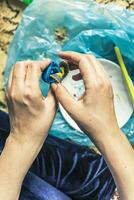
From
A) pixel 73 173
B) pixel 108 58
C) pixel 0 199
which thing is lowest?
pixel 73 173

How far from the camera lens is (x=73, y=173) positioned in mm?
1080

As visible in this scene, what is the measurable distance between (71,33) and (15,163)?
1.65ft

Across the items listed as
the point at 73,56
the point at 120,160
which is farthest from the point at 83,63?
the point at 120,160

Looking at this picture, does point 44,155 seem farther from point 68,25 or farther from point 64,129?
point 68,25

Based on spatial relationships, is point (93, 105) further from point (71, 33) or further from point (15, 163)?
point (71, 33)

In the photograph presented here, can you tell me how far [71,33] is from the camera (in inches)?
46.5

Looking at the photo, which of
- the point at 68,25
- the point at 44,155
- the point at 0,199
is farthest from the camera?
the point at 68,25

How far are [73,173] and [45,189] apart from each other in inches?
4.8

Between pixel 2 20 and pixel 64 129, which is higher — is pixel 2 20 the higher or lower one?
the higher one

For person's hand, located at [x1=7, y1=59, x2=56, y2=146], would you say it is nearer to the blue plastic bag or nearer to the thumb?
the thumb

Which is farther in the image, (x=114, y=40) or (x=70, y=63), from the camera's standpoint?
(x=114, y=40)

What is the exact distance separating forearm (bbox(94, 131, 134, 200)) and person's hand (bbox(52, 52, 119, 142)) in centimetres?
Result: 2

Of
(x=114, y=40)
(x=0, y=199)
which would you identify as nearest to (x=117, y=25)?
(x=114, y=40)

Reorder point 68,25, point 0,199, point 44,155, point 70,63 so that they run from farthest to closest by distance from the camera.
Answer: point 68,25, point 44,155, point 70,63, point 0,199
